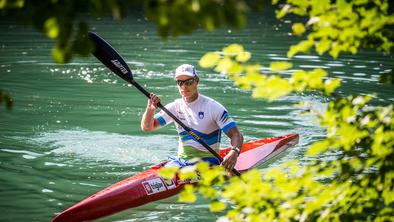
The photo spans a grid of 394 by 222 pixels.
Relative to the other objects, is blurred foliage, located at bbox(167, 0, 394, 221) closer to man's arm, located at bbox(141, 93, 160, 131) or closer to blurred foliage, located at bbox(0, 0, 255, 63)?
blurred foliage, located at bbox(0, 0, 255, 63)

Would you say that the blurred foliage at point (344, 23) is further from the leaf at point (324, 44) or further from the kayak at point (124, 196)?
the kayak at point (124, 196)

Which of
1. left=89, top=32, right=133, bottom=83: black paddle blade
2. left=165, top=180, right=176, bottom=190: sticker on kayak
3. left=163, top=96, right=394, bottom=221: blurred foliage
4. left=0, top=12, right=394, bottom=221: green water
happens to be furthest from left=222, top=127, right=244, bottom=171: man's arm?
left=163, top=96, right=394, bottom=221: blurred foliage

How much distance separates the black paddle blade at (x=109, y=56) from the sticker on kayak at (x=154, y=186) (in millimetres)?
1782

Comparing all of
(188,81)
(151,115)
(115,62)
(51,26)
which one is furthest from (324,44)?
(115,62)

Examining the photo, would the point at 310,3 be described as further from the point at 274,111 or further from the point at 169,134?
the point at 274,111

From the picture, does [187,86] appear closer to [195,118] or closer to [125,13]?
[195,118]

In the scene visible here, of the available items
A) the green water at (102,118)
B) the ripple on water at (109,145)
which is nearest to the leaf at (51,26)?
the green water at (102,118)

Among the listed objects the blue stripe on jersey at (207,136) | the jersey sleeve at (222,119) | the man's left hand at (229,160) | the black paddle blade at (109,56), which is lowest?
the man's left hand at (229,160)

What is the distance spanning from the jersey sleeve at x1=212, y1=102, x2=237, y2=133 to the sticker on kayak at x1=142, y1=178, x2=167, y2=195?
1.01m

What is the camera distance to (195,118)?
7.24 m

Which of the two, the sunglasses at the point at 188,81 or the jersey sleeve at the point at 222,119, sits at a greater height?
the sunglasses at the point at 188,81

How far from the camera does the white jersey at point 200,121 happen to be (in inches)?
280

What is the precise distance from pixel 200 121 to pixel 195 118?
8 cm

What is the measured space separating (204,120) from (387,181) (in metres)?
4.46
